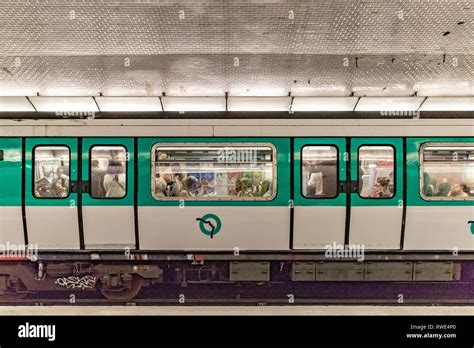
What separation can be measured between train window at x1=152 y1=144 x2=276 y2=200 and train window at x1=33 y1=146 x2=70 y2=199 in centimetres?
133

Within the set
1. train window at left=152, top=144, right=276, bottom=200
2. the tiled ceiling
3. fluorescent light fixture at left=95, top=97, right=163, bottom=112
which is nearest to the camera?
the tiled ceiling

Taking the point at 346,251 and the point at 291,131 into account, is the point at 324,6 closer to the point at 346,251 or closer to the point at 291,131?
the point at 291,131

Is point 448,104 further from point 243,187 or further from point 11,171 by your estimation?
point 11,171

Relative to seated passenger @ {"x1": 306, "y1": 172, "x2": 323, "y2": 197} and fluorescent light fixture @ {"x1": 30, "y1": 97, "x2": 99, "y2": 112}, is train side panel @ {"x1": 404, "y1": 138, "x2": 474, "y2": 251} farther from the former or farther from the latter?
fluorescent light fixture @ {"x1": 30, "y1": 97, "x2": 99, "y2": 112}

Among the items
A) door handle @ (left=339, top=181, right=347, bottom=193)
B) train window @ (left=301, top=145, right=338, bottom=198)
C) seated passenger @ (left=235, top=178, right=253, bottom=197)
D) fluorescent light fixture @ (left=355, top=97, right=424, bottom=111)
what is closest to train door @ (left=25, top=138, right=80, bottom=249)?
seated passenger @ (left=235, top=178, right=253, bottom=197)

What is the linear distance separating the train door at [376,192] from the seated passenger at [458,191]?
2.54 feet

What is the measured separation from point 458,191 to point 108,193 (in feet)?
17.0

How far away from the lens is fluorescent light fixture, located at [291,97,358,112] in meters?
7.23

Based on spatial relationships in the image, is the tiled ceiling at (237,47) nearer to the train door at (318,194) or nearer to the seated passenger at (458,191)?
the train door at (318,194)

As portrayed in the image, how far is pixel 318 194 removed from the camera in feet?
23.8

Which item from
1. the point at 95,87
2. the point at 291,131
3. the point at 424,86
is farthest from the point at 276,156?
the point at 95,87

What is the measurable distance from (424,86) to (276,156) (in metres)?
2.32

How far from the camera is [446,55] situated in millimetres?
5637

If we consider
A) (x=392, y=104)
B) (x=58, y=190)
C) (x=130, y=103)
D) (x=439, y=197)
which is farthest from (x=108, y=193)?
(x=439, y=197)
